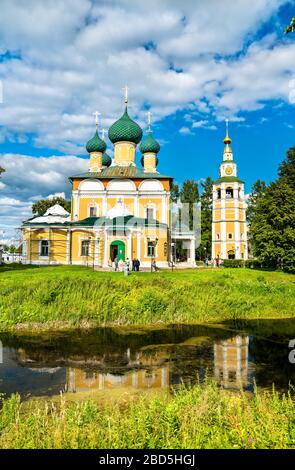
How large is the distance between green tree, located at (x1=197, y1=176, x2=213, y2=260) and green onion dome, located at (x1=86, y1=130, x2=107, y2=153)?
18.7 meters

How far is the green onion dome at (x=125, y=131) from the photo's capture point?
36.4 m

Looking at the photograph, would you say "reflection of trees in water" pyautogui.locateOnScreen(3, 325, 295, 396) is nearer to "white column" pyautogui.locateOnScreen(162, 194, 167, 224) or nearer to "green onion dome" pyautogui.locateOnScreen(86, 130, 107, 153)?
"white column" pyautogui.locateOnScreen(162, 194, 167, 224)

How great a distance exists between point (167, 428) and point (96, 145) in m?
35.8

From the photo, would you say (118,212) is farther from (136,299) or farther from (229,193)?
(229,193)

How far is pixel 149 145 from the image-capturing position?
1478 inches

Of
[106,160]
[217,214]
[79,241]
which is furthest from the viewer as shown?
[217,214]

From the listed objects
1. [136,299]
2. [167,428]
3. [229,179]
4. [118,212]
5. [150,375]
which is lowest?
[150,375]

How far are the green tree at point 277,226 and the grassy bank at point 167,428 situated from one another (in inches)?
783

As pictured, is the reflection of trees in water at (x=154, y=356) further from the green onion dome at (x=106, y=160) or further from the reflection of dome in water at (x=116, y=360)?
the green onion dome at (x=106, y=160)

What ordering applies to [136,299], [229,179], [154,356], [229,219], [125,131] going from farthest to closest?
[229,179]
[229,219]
[125,131]
[136,299]
[154,356]

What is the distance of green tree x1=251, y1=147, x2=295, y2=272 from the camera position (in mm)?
24625

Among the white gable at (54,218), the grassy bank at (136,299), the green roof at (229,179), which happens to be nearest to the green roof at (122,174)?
the white gable at (54,218)

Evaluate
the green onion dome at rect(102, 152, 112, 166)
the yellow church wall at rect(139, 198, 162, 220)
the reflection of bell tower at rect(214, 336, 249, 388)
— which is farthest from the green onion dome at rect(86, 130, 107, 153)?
the reflection of bell tower at rect(214, 336, 249, 388)

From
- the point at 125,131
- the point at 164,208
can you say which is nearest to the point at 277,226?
the point at 164,208
